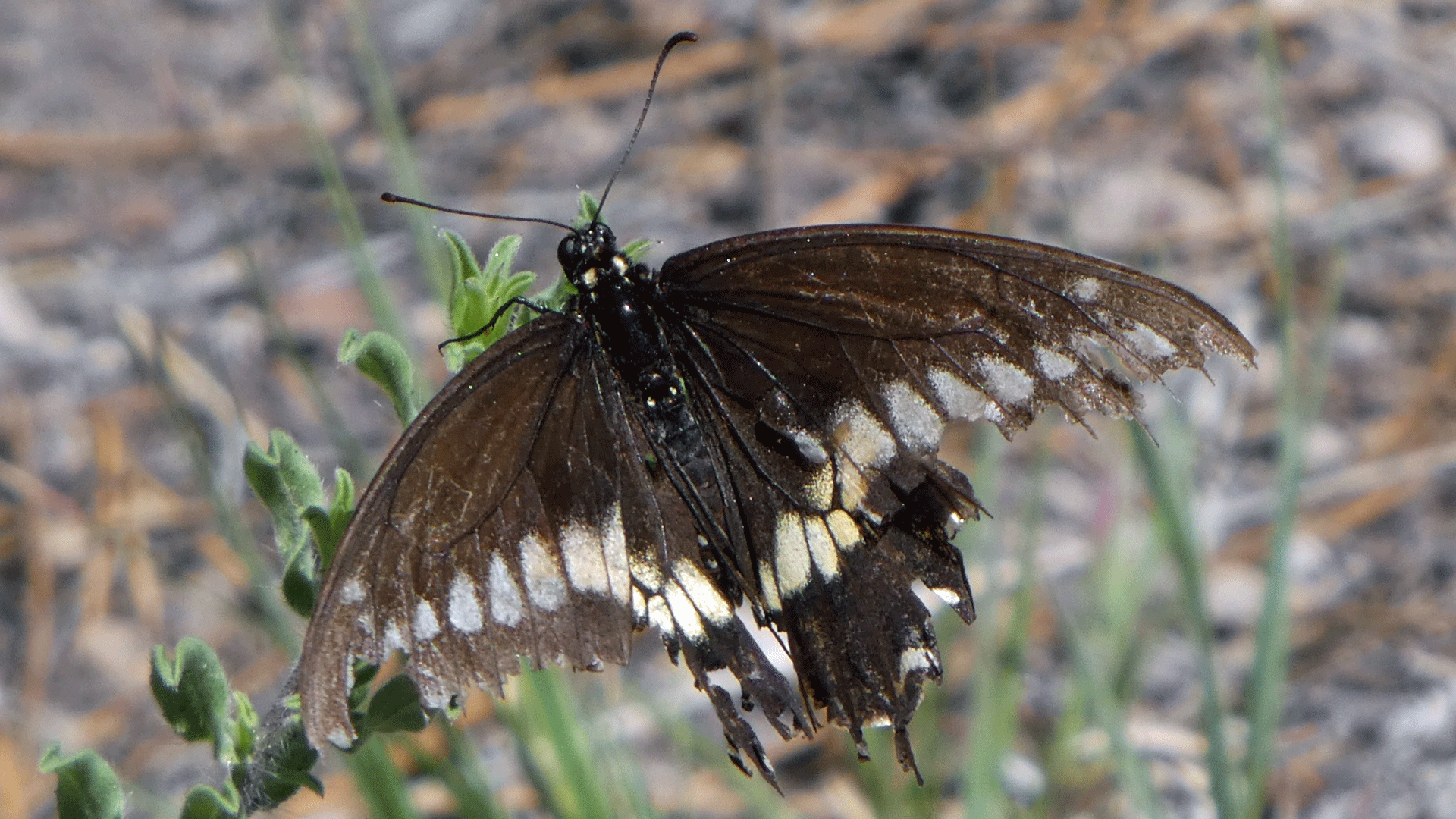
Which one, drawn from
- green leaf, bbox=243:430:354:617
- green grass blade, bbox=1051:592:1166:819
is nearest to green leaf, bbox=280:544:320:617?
green leaf, bbox=243:430:354:617

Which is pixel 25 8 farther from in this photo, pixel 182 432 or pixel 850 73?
pixel 182 432

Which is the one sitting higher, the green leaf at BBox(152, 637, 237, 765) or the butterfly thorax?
the butterfly thorax

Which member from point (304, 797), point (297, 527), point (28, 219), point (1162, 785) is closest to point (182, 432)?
point (297, 527)

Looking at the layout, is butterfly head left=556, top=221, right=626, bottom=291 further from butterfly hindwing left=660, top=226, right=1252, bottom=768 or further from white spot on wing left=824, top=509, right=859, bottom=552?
white spot on wing left=824, top=509, right=859, bottom=552

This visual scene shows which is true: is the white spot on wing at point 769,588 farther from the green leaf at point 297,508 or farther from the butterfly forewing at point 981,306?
the green leaf at point 297,508

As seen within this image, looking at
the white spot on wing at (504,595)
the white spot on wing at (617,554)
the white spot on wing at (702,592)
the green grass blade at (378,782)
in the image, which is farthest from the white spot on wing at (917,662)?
the green grass blade at (378,782)
